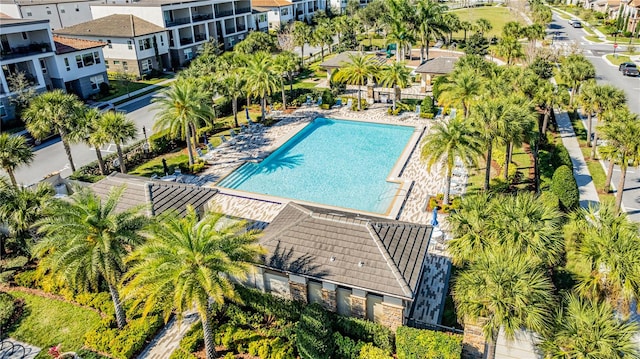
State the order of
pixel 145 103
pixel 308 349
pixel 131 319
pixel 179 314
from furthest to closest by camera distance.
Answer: pixel 145 103
pixel 131 319
pixel 308 349
pixel 179 314

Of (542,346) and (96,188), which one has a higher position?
(96,188)

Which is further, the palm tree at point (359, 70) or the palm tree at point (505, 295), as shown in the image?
the palm tree at point (359, 70)

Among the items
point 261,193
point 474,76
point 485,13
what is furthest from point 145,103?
point 485,13

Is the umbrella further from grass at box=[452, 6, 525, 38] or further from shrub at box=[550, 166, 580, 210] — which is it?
grass at box=[452, 6, 525, 38]

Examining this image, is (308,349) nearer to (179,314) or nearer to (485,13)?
(179,314)

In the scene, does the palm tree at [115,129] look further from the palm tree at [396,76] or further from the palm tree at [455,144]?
the palm tree at [396,76]

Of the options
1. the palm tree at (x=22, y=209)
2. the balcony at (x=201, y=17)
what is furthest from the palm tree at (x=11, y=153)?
the balcony at (x=201, y=17)
